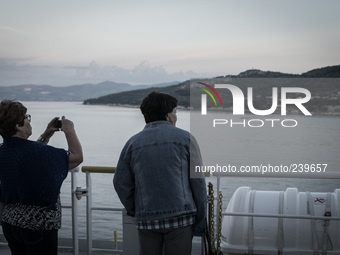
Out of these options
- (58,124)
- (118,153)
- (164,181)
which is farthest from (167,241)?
(118,153)

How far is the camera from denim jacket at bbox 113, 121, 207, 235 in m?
1.71

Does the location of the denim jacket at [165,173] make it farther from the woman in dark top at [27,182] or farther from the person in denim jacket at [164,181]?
the woman in dark top at [27,182]

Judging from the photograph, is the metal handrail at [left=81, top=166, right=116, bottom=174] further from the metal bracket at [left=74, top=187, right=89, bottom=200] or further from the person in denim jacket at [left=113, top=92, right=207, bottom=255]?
the person in denim jacket at [left=113, top=92, right=207, bottom=255]

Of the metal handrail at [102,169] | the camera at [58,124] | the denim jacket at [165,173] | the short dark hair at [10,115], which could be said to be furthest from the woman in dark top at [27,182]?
the metal handrail at [102,169]

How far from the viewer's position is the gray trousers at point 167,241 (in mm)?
1729

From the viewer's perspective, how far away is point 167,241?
1.74 metres

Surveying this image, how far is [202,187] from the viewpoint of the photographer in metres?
1.76

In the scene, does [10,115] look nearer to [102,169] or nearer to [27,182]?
[27,182]

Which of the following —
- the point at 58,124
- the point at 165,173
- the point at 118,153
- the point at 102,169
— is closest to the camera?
the point at 165,173

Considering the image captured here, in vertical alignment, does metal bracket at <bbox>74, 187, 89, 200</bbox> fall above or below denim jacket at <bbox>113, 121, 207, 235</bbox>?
below

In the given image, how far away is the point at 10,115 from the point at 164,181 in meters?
0.60

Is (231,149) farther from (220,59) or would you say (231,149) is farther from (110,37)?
(110,37)

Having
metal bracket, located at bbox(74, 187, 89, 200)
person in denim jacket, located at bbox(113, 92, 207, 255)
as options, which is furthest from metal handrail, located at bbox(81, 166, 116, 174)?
person in denim jacket, located at bbox(113, 92, 207, 255)

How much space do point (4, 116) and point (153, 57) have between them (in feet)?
124
